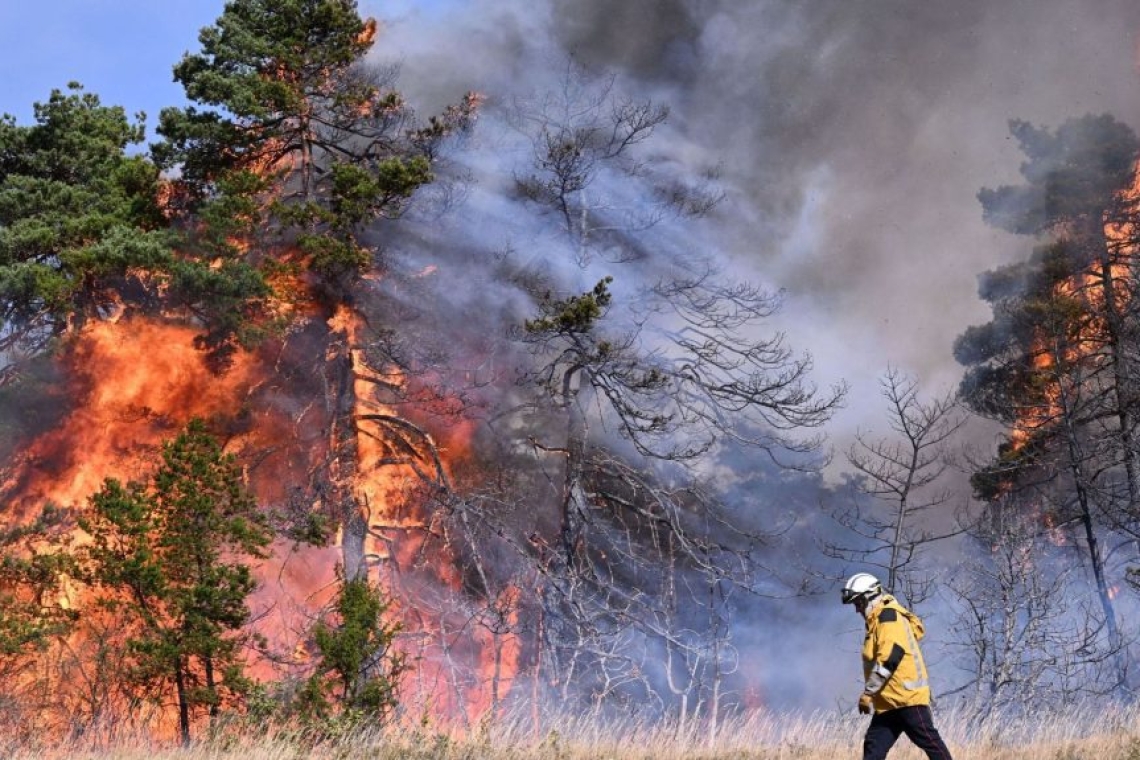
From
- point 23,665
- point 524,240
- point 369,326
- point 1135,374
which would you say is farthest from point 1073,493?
point 23,665

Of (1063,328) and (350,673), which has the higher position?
(1063,328)

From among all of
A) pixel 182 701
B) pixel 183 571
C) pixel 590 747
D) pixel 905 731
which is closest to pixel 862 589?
pixel 905 731

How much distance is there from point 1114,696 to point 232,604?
49.7 ft

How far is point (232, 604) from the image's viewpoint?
14406mm

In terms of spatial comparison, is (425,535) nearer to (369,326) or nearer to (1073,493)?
(369,326)

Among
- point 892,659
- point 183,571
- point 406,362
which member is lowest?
point 892,659

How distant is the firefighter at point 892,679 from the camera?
28.5ft

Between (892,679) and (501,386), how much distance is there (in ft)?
53.7

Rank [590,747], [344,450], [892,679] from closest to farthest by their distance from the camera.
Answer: [892,679] < [590,747] < [344,450]

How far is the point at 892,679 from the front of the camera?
880 centimetres

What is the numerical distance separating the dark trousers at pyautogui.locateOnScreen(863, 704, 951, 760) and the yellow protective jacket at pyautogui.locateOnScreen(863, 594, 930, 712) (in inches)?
2.8

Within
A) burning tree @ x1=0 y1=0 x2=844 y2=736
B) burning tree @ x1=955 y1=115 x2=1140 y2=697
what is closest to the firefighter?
burning tree @ x1=0 y1=0 x2=844 y2=736

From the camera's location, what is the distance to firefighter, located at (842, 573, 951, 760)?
8.67 metres

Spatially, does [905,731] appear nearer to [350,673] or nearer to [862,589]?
[862,589]
